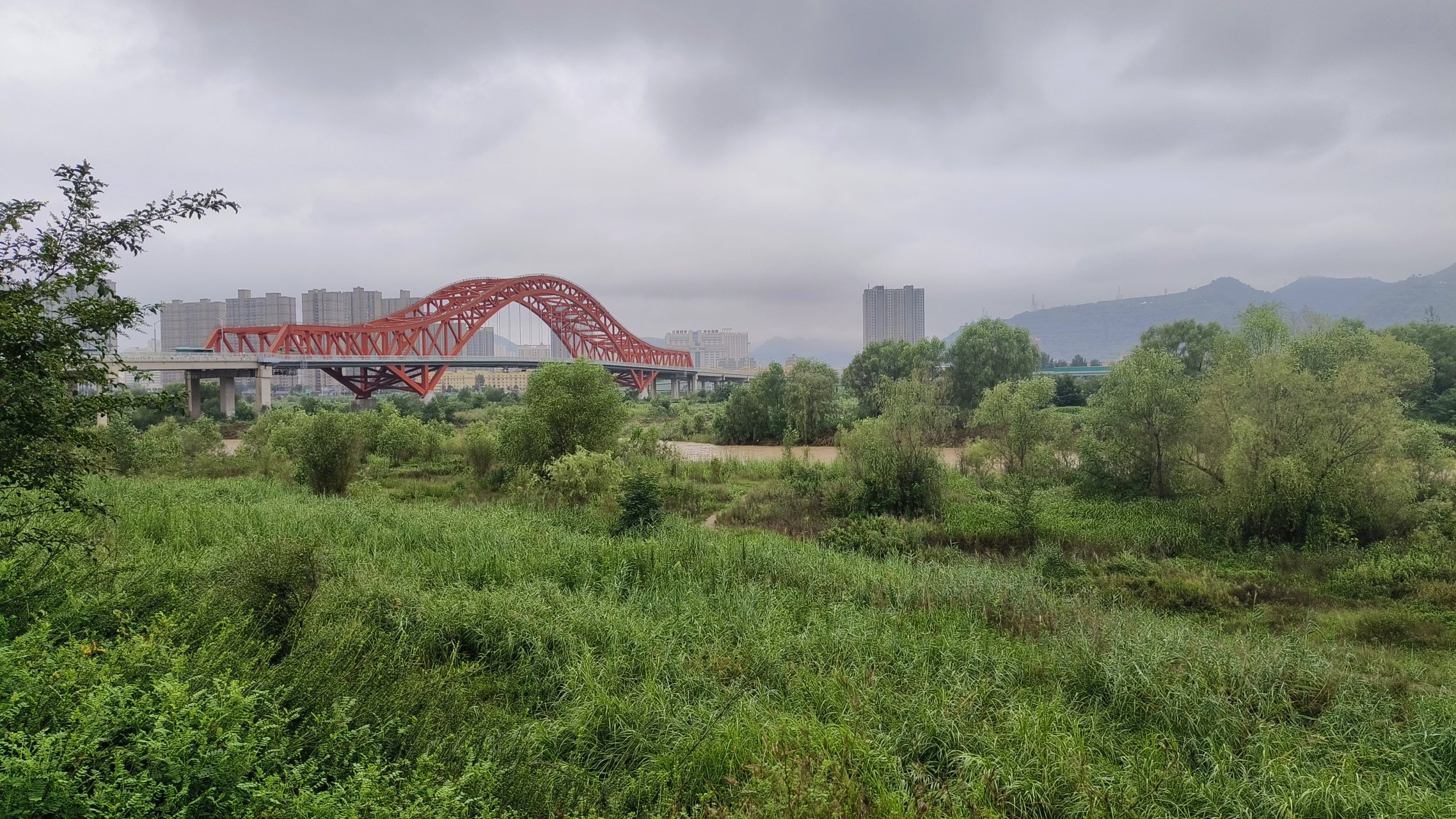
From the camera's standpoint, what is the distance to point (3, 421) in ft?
14.0

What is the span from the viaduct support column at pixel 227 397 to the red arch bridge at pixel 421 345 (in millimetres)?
101

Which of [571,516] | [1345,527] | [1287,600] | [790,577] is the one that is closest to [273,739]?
[790,577]

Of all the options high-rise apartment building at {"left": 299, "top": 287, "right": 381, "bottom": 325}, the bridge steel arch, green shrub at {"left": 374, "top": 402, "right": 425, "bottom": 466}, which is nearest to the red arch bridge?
the bridge steel arch

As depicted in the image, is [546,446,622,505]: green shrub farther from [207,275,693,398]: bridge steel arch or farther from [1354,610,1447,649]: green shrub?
[207,275,693,398]: bridge steel arch

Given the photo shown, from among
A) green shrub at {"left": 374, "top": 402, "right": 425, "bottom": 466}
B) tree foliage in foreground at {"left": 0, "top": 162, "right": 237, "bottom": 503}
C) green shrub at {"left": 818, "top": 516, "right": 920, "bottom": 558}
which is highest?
tree foliage in foreground at {"left": 0, "top": 162, "right": 237, "bottom": 503}

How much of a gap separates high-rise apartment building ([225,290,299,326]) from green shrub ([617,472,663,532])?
11067 cm

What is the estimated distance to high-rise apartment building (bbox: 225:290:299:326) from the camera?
10075 centimetres

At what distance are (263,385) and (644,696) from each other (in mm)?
50693

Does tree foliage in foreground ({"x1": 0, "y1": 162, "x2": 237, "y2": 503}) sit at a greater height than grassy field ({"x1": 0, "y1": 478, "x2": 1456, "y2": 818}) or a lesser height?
greater

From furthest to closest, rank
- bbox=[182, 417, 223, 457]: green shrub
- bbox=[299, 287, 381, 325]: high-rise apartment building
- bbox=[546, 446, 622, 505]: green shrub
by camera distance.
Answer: bbox=[299, 287, 381, 325]: high-rise apartment building
bbox=[182, 417, 223, 457]: green shrub
bbox=[546, 446, 622, 505]: green shrub

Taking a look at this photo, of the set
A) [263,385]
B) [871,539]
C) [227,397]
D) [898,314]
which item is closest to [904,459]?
[871,539]

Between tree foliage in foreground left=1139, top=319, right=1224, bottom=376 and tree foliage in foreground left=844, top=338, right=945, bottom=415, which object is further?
tree foliage in foreground left=844, top=338, right=945, bottom=415

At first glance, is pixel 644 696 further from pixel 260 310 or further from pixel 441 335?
pixel 260 310

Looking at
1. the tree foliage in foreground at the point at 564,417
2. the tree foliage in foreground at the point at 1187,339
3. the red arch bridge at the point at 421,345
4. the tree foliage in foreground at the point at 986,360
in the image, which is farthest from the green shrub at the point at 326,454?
the tree foliage in foreground at the point at 1187,339
